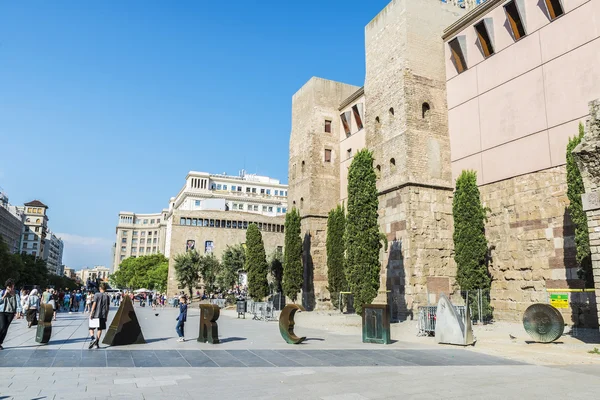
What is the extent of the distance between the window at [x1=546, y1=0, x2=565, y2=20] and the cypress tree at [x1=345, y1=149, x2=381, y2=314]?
10.0 m

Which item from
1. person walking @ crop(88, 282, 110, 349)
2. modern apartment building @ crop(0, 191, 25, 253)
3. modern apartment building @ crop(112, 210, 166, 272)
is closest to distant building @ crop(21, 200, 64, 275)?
modern apartment building @ crop(0, 191, 25, 253)

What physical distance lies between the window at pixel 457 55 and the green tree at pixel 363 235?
7414 mm

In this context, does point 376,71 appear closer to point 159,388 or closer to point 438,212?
point 438,212

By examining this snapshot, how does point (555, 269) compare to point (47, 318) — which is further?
point (555, 269)

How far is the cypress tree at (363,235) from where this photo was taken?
21.4 m

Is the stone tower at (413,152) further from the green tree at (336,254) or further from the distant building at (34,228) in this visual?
the distant building at (34,228)

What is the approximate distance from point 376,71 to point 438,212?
970cm

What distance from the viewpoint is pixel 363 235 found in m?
21.6

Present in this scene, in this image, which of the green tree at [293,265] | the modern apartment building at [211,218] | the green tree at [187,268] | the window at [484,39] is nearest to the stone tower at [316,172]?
the green tree at [293,265]

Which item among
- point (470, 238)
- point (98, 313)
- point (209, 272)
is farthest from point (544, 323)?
point (209, 272)

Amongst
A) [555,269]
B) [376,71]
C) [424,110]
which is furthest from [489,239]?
[376,71]

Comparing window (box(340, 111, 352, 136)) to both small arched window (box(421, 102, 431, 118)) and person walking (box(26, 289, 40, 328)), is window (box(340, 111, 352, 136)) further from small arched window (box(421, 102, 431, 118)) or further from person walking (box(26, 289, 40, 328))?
person walking (box(26, 289, 40, 328))

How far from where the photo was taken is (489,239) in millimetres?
21656

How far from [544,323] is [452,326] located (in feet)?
9.68
